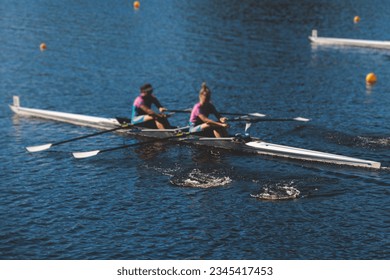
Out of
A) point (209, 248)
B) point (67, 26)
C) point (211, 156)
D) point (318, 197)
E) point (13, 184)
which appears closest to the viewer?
point (209, 248)

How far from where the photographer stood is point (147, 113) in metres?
35.0

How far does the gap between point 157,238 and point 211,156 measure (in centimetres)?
911

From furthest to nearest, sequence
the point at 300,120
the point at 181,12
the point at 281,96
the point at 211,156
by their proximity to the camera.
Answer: the point at 181,12
the point at 281,96
the point at 300,120
the point at 211,156

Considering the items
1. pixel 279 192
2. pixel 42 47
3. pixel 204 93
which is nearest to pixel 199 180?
pixel 279 192

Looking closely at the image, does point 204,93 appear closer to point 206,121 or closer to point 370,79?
point 206,121

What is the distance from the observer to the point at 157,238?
24.1 m

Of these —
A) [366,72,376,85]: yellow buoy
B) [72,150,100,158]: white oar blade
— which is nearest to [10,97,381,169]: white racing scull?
[72,150,100,158]: white oar blade

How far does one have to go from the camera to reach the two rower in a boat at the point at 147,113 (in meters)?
34.8

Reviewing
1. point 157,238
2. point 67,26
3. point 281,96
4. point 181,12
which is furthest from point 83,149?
point 181,12

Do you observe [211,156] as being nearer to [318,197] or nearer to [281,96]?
[318,197]

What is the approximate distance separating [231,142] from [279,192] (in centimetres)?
582

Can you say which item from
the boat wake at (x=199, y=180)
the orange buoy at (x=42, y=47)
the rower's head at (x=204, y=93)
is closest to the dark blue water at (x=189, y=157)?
the boat wake at (x=199, y=180)

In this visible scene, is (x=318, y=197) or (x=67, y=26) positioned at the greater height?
(x=67, y=26)
